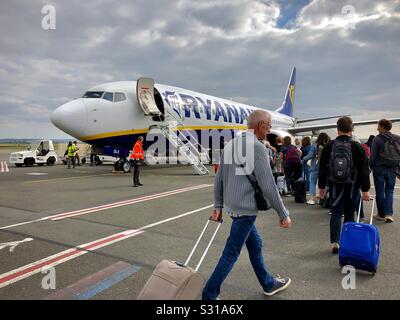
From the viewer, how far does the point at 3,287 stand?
3455 mm

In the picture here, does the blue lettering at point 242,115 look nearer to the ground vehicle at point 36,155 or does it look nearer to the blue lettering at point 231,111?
the blue lettering at point 231,111

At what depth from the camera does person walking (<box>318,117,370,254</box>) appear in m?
4.29

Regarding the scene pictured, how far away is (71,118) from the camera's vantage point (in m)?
13.1

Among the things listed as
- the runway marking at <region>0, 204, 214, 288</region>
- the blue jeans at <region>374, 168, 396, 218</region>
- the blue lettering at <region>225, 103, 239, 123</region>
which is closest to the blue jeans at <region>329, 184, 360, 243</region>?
the blue jeans at <region>374, 168, 396, 218</region>

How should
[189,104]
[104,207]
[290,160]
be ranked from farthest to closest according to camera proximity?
[189,104], [290,160], [104,207]

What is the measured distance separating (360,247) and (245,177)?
1830 millimetres

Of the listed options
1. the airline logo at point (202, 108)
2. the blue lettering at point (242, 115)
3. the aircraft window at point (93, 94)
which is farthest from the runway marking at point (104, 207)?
the blue lettering at point (242, 115)

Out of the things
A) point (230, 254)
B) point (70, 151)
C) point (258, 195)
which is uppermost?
point (70, 151)

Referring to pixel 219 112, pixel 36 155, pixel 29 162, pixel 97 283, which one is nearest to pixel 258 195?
pixel 97 283

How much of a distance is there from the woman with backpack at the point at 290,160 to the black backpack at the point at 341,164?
413cm

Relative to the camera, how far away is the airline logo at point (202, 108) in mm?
16625

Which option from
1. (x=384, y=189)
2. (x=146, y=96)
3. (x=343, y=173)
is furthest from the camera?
(x=146, y=96)

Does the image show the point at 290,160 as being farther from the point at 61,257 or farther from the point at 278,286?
the point at 61,257

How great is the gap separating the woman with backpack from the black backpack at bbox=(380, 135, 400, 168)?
8.20 ft
